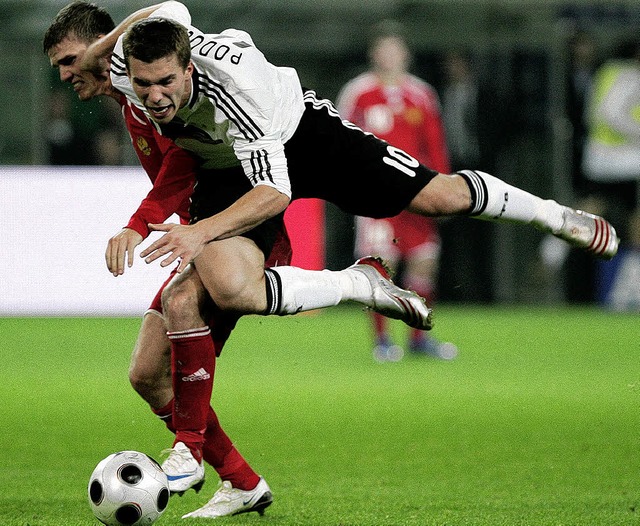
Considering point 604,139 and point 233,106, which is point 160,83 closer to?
point 233,106

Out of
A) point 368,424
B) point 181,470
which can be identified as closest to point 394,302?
point 181,470

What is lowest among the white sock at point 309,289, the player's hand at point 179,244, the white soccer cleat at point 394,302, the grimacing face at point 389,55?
the white soccer cleat at point 394,302

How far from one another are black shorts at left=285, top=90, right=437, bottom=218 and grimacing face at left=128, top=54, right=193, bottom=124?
689 mm

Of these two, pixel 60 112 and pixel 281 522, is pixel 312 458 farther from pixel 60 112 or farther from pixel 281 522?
pixel 60 112

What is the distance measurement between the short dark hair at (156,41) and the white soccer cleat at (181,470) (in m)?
1.33

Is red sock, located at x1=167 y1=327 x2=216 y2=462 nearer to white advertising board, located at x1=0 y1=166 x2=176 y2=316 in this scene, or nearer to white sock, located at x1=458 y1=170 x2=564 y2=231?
white sock, located at x1=458 y1=170 x2=564 y2=231

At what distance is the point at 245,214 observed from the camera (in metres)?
4.39

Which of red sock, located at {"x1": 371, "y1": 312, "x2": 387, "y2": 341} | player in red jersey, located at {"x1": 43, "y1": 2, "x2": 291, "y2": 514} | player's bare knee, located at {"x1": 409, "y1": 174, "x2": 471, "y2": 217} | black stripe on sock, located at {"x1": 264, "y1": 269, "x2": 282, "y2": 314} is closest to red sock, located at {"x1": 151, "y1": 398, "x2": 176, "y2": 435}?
player in red jersey, located at {"x1": 43, "y1": 2, "x2": 291, "y2": 514}

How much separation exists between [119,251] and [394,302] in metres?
1.25

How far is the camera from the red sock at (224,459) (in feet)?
15.3

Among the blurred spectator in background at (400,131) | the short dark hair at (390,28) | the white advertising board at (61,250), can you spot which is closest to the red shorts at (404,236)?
the blurred spectator in background at (400,131)

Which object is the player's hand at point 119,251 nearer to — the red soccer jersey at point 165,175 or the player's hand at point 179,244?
the player's hand at point 179,244

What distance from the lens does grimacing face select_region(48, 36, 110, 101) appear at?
4.93 m

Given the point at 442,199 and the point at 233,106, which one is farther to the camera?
the point at 442,199
